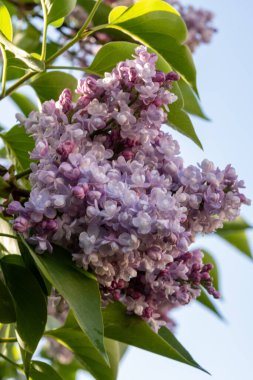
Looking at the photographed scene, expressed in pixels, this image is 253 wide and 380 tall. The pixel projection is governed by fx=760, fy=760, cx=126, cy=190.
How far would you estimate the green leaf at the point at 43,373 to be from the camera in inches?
52.9

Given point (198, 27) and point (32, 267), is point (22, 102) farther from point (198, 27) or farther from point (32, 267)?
point (198, 27)

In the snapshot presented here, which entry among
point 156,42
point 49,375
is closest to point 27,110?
point 156,42

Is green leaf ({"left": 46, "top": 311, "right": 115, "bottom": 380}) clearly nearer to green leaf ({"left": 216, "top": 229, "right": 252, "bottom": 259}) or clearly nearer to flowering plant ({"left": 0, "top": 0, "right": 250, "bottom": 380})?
flowering plant ({"left": 0, "top": 0, "right": 250, "bottom": 380})

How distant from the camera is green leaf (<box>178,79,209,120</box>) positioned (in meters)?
1.45

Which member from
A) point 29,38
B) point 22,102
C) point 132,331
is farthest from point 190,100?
point 29,38

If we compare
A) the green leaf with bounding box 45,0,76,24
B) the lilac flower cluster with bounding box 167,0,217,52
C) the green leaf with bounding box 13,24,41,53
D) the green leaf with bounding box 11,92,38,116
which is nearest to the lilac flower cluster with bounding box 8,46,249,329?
the green leaf with bounding box 45,0,76,24

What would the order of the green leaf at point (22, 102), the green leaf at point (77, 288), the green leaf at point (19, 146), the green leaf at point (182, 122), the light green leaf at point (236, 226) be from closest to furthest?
the green leaf at point (77, 288) → the green leaf at point (182, 122) → the green leaf at point (19, 146) → the light green leaf at point (236, 226) → the green leaf at point (22, 102)

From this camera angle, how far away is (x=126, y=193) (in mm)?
999

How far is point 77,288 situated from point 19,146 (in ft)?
1.95

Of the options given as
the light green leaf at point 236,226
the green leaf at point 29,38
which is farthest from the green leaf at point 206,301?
the green leaf at point 29,38

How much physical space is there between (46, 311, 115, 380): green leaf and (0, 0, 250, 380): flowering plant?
15cm

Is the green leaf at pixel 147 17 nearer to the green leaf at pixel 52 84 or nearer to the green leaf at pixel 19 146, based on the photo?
the green leaf at pixel 52 84

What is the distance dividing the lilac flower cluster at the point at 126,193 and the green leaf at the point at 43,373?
0.25 meters

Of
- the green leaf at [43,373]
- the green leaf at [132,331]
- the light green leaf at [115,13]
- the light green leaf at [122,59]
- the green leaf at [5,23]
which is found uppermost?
the light green leaf at [115,13]
